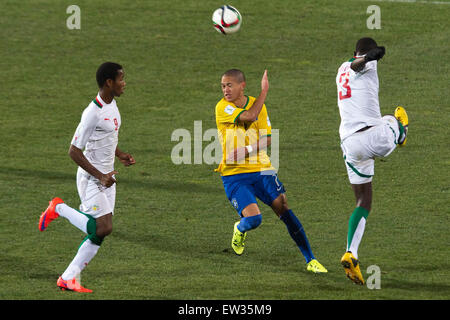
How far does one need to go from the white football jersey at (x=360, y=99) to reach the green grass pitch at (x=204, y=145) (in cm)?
158

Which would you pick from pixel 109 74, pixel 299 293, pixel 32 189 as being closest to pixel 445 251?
pixel 299 293

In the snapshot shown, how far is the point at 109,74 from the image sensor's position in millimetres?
8797

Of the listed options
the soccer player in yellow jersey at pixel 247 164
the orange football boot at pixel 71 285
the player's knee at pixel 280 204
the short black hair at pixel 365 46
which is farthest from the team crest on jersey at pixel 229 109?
the orange football boot at pixel 71 285

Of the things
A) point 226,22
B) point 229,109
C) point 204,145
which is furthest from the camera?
point 204,145

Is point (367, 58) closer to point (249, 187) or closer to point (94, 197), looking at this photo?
point (249, 187)

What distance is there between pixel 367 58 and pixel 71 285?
3715 millimetres

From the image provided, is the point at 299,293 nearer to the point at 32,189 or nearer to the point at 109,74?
the point at 109,74

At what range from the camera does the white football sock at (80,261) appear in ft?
28.5

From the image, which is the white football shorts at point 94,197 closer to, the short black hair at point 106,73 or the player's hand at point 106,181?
the player's hand at point 106,181

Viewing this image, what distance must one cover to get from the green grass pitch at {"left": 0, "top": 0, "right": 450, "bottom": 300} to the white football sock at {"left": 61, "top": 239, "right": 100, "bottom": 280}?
207 mm

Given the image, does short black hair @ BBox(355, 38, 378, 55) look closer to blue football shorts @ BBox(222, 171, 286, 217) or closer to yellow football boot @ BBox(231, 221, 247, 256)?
blue football shorts @ BBox(222, 171, 286, 217)

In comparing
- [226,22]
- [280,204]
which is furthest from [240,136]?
[226,22]

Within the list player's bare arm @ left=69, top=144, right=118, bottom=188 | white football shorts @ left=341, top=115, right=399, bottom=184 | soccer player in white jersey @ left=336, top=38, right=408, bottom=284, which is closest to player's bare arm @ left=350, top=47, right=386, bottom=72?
soccer player in white jersey @ left=336, top=38, right=408, bottom=284

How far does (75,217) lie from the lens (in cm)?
893
